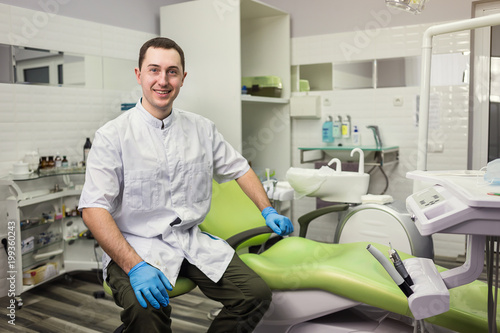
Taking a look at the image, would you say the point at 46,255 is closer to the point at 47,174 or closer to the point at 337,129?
the point at 47,174

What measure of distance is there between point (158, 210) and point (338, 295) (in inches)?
32.5

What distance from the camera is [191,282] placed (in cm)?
191

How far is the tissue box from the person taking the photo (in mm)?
2939

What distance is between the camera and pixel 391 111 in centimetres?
394

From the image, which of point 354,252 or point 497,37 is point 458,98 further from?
point 354,252

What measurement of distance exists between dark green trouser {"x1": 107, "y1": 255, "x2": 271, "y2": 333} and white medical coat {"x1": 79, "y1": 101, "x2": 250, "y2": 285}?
56 millimetres

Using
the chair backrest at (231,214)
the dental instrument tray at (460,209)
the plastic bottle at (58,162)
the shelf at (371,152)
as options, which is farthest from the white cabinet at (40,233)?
the dental instrument tray at (460,209)

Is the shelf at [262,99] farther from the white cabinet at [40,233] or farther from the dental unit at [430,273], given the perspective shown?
the dental unit at [430,273]

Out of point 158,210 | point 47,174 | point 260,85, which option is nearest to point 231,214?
point 158,210

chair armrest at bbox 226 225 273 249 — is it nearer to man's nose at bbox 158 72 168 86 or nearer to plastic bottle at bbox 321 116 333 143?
man's nose at bbox 158 72 168 86

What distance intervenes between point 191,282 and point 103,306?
1.19 metres

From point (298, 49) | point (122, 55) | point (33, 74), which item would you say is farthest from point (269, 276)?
point (298, 49)

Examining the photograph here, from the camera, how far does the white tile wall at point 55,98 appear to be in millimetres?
2988

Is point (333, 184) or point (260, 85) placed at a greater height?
point (260, 85)
